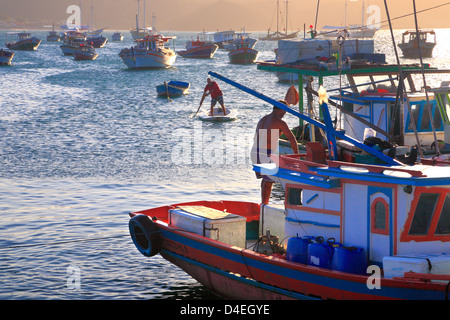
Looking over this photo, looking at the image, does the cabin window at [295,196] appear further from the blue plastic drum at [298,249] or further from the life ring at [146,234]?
the life ring at [146,234]

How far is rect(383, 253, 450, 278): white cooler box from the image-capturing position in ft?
32.8

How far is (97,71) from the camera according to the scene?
87938mm

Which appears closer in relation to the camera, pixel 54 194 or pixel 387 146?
pixel 387 146

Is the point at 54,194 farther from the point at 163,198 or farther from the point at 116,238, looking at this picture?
the point at 116,238

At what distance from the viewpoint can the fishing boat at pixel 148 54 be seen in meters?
86.1

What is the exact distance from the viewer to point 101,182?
22578 millimetres

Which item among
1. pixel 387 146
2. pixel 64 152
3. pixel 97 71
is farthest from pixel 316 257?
pixel 97 71

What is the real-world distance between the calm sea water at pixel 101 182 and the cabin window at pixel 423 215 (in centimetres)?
475

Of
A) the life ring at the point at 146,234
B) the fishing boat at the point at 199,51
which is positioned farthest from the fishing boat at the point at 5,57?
the life ring at the point at 146,234

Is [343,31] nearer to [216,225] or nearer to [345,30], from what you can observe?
[345,30]

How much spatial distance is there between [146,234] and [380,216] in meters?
5.00

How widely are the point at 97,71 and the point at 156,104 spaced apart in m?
40.8

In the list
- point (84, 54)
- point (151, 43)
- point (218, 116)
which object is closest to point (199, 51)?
point (84, 54)

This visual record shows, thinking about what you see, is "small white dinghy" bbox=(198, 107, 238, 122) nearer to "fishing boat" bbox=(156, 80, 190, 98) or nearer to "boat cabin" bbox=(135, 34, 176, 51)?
"fishing boat" bbox=(156, 80, 190, 98)
